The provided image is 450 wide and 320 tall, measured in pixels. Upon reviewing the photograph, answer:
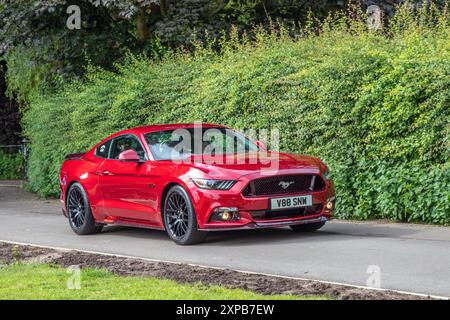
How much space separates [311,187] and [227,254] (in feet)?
5.27

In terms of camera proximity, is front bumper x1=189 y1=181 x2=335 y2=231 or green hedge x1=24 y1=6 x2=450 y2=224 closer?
front bumper x1=189 y1=181 x2=335 y2=231

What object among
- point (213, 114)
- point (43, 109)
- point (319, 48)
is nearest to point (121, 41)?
point (43, 109)

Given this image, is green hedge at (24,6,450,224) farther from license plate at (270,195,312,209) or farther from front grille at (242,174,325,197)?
license plate at (270,195,312,209)

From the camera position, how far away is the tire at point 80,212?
13.8 metres

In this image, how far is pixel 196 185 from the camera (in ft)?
38.0

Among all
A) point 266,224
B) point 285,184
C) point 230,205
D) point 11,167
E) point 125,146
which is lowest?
point 11,167

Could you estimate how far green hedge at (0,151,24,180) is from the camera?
3141cm

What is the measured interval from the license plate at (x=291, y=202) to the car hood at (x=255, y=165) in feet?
1.08

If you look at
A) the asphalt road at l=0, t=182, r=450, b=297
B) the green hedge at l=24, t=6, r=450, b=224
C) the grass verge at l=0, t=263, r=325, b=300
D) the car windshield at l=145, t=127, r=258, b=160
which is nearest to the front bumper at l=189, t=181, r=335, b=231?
the asphalt road at l=0, t=182, r=450, b=297

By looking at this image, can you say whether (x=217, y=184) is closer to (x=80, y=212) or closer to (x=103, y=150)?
(x=103, y=150)

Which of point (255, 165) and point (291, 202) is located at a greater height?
point (255, 165)

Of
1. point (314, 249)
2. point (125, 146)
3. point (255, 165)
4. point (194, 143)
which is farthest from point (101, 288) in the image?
point (125, 146)

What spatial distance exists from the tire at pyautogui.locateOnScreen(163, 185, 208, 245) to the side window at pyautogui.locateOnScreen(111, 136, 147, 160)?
116cm

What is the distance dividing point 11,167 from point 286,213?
21.4m
